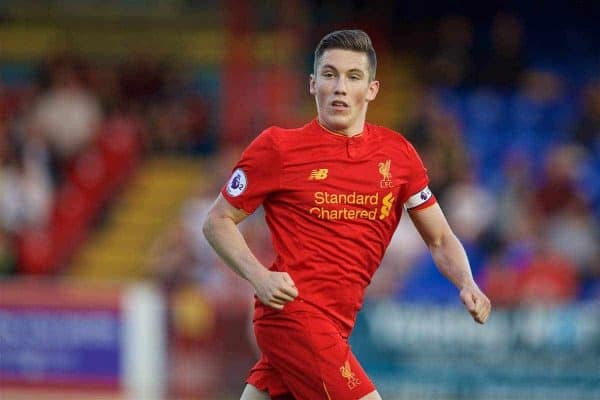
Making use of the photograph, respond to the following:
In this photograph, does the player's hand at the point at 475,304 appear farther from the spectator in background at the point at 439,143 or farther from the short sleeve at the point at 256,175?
the spectator in background at the point at 439,143

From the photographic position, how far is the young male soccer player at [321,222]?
543cm

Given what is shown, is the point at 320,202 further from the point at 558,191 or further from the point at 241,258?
the point at 558,191

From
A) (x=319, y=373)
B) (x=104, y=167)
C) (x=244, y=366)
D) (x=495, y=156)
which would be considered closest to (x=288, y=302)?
(x=319, y=373)

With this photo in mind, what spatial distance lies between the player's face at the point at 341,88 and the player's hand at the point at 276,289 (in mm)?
697

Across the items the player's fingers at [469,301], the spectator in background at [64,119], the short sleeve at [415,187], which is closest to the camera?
the player's fingers at [469,301]

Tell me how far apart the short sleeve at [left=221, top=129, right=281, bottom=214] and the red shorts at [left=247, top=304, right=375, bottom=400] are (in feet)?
1.56

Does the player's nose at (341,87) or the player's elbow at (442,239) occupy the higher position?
the player's nose at (341,87)

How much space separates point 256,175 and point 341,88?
0.48 m

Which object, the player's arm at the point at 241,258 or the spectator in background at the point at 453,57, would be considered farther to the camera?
the spectator in background at the point at 453,57

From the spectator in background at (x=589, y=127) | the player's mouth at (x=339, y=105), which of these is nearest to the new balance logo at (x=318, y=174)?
the player's mouth at (x=339, y=105)

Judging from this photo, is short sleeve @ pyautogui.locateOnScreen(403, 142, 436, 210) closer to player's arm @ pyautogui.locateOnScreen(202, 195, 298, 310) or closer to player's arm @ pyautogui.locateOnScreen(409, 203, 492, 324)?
player's arm @ pyautogui.locateOnScreen(409, 203, 492, 324)

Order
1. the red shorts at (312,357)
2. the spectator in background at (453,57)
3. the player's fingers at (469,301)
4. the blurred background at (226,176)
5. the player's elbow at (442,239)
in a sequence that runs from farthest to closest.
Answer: the spectator in background at (453,57)
the blurred background at (226,176)
the player's elbow at (442,239)
the player's fingers at (469,301)
the red shorts at (312,357)

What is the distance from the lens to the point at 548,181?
1380 centimetres

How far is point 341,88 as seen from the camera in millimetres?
5465
